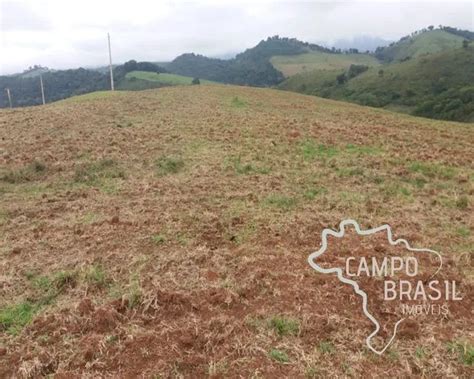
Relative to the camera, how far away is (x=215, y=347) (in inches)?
178

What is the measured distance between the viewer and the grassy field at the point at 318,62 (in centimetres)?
17296

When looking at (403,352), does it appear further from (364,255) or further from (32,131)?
(32,131)

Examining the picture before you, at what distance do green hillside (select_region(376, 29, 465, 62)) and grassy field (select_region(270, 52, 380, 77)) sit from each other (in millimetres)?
8543

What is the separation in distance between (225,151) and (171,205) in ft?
18.1

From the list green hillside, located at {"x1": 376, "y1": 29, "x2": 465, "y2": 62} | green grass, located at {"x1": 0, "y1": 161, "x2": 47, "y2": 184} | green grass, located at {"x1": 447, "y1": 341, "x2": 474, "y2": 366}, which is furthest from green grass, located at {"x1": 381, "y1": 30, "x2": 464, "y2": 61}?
green grass, located at {"x1": 447, "y1": 341, "x2": 474, "y2": 366}

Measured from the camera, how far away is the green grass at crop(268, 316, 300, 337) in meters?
4.73

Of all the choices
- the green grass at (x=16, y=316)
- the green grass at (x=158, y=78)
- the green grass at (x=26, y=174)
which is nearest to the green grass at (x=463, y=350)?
the green grass at (x=16, y=316)

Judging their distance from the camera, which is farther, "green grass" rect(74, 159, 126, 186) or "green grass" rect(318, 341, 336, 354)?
"green grass" rect(74, 159, 126, 186)

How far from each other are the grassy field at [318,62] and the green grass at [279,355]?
173 meters

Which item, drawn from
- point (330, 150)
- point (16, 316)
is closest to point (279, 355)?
point (16, 316)

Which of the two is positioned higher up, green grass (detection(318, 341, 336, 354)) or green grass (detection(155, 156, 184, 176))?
green grass (detection(155, 156, 184, 176))

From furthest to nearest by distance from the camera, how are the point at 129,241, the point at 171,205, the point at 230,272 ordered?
the point at 171,205 → the point at 129,241 → the point at 230,272

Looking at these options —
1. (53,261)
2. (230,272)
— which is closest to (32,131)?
(53,261)

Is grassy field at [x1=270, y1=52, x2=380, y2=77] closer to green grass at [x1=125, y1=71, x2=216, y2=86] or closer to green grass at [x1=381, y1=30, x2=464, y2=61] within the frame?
green grass at [x1=381, y1=30, x2=464, y2=61]
